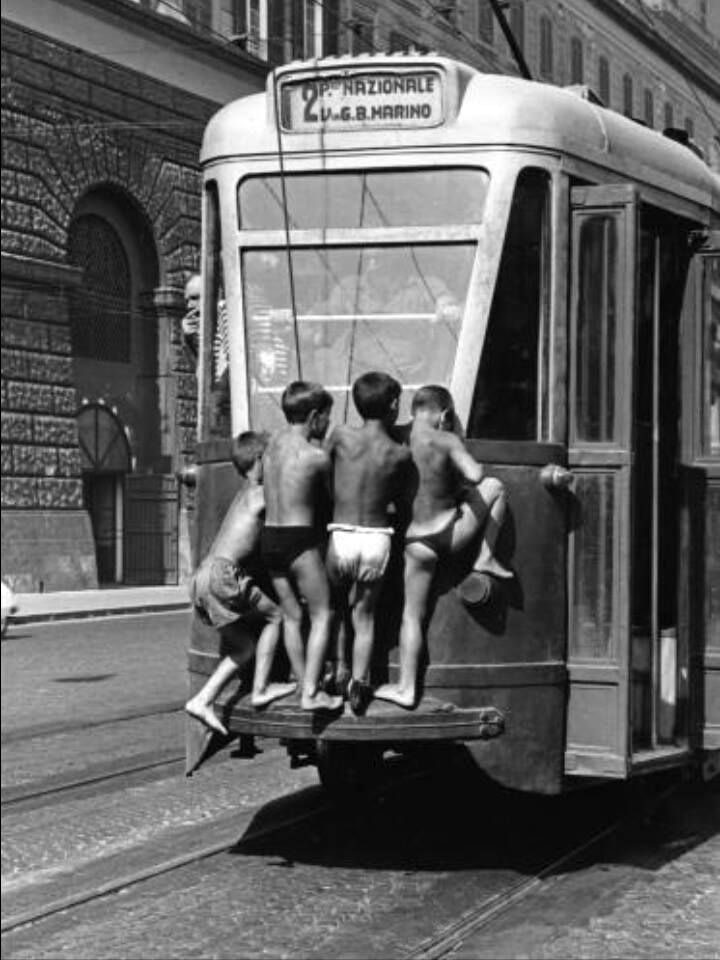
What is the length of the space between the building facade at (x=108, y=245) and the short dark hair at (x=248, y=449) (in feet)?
5.70

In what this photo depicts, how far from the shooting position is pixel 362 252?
555 cm

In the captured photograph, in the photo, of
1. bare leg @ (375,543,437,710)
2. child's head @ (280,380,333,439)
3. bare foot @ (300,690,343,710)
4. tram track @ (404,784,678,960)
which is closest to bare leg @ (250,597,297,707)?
bare foot @ (300,690,343,710)

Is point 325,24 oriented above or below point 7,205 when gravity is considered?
above

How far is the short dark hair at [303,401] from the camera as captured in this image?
5.08m

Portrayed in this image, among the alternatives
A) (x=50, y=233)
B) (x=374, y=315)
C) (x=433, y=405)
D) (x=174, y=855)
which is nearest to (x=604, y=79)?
(x=374, y=315)

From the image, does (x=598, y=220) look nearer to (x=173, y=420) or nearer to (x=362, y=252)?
(x=362, y=252)

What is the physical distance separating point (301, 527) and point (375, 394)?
508 millimetres

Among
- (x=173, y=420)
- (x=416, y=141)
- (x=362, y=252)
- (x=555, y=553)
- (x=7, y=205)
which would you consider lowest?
(x=555, y=553)

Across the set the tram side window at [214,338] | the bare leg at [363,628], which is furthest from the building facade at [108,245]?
the tram side window at [214,338]

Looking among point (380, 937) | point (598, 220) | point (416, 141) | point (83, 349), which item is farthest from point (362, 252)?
point (83, 349)

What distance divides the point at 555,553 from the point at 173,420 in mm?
3240

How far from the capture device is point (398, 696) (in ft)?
17.1

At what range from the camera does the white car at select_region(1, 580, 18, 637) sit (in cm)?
133

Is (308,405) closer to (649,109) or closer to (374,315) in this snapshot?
(374,315)
